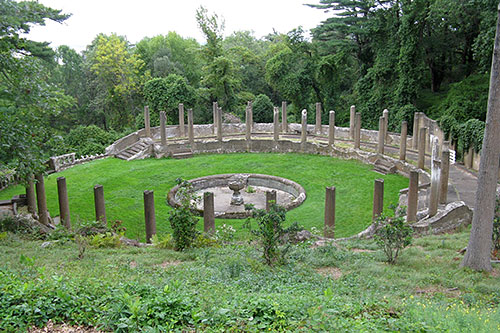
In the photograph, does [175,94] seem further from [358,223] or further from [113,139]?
[358,223]

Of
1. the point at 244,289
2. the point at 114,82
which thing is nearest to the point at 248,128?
the point at 114,82

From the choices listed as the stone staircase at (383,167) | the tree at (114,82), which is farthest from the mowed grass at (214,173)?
the tree at (114,82)

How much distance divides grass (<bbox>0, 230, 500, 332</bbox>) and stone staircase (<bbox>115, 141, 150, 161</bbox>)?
18.3 metres

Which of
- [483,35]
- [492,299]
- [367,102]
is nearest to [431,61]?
[367,102]

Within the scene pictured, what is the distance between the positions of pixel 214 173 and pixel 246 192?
3447mm

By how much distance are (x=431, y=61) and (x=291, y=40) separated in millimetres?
13075

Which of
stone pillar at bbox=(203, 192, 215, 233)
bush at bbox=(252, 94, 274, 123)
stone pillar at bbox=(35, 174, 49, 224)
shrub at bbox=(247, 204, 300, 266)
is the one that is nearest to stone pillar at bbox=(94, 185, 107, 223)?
stone pillar at bbox=(35, 174, 49, 224)

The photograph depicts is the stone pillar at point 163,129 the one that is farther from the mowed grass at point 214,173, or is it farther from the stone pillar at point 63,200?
the stone pillar at point 63,200

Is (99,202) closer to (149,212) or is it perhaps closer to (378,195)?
(149,212)

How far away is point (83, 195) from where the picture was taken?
20.6 m

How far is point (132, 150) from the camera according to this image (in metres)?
30.5

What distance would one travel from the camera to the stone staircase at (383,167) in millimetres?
23984

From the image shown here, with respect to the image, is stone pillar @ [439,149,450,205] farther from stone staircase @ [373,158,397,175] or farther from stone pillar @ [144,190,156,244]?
stone pillar @ [144,190,156,244]

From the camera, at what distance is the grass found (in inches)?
227
